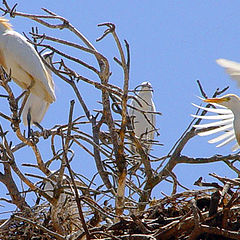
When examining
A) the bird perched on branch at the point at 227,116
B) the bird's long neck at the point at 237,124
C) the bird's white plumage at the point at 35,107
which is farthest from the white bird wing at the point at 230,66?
the bird's white plumage at the point at 35,107

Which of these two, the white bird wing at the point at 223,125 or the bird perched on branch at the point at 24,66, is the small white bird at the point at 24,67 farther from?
the white bird wing at the point at 223,125

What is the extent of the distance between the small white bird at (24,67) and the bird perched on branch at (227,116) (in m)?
2.55

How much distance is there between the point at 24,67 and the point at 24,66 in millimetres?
13

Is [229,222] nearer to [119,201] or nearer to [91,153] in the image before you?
[119,201]

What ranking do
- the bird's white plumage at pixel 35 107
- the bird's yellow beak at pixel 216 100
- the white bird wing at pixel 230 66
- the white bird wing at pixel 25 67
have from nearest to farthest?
the white bird wing at pixel 230 66 < the bird's yellow beak at pixel 216 100 < the white bird wing at pixel 25 67 < the bird's white plumage at pixel 35 107

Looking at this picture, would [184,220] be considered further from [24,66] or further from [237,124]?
[24,66]

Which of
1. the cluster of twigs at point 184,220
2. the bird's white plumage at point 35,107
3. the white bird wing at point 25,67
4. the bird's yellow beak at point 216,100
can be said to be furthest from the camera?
the bird's white plumage at point 35,107

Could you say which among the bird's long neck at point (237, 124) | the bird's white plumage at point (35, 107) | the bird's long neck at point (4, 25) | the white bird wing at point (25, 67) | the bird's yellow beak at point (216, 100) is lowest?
the bird's long neck at point (237, 124)

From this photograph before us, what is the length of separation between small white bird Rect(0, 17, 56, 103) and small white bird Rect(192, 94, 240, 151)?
258 centimetres

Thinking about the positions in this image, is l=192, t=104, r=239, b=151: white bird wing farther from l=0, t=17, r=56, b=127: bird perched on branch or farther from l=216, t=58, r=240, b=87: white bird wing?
l=0, t=17, r=56, b=127: bird perched on branch

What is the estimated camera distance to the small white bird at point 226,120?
5988 millimetres

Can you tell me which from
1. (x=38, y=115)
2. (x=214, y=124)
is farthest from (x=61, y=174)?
(x=38, y=115)

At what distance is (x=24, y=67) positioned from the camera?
330 inches

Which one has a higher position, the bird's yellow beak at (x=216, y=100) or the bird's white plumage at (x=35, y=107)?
the bird's white plumage at (x=35, y=107)
